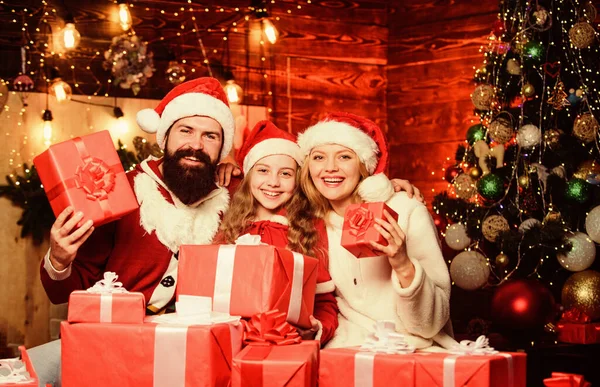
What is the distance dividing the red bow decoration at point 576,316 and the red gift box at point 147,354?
107 inches

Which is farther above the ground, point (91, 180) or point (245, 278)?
point (91, 180)

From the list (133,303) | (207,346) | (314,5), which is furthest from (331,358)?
(314,5)

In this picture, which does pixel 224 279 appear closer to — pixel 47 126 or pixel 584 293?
pixel 584 293

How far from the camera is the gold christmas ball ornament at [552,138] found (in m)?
4.73

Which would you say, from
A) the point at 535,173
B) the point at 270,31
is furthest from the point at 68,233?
the point at 270,31

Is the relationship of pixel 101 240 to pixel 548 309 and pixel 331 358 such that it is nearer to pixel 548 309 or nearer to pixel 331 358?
pixel 331 358

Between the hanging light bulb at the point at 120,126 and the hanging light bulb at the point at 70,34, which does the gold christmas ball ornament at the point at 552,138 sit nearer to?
the hanging light bulb at the point at 120,126

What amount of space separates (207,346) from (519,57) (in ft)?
10.5

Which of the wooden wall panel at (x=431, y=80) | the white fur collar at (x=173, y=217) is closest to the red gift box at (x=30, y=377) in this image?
the white fur collar at (x=173, y=217)

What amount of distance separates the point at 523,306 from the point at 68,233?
265 centimetres

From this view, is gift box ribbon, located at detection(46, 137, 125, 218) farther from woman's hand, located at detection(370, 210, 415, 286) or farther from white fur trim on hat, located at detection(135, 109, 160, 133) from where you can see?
woman's hand, located at detection(370, 210, 415, 286)

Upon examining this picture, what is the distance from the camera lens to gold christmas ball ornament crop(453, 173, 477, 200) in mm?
4941

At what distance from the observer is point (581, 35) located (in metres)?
4.64

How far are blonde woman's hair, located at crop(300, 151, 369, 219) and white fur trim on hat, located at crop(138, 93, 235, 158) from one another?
41cm
